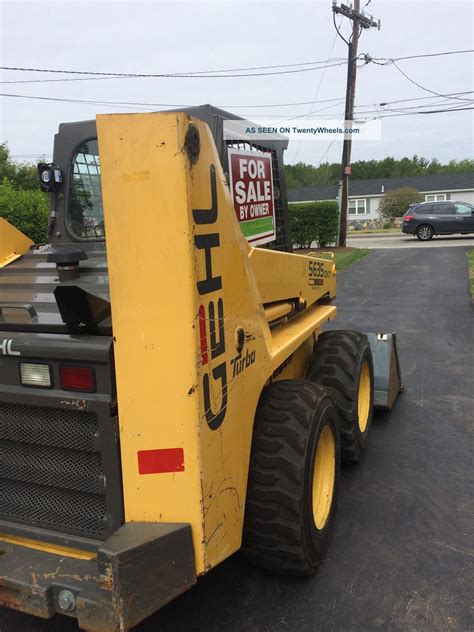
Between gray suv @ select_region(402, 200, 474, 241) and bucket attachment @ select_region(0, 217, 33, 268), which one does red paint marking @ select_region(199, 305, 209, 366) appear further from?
gray suv @ select_region(402, 200, 474, 241)

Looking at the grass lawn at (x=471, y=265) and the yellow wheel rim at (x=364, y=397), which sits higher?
the yellow wheel rim at (x=364, y=397)

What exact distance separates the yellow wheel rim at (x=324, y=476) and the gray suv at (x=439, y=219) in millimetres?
22989

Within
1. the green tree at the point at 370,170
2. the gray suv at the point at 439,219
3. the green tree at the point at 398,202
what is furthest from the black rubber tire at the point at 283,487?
the green tree at the point at 370,170

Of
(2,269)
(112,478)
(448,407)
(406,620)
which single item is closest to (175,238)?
(112,478)

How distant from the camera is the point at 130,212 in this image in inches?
74.2

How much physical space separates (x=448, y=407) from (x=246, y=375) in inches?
139

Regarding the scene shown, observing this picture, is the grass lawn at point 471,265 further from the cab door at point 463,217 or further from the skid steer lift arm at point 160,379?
the skid steer lift arm at point 160,379

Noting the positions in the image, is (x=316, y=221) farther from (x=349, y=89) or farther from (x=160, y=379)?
(x=160, y=379)

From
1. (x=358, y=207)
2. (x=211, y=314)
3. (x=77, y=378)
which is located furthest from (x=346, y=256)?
(x=358, y=207)

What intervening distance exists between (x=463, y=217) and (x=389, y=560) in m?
23.4

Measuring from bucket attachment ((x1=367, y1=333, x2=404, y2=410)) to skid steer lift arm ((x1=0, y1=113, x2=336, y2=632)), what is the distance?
122 inches

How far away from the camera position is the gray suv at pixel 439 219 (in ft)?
77.6

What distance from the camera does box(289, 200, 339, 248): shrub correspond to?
22312 mm

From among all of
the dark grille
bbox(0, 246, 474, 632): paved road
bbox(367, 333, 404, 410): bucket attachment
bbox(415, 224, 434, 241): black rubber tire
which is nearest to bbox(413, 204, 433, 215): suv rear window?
bbox(415, 224, 434, 241): black rubber tire
